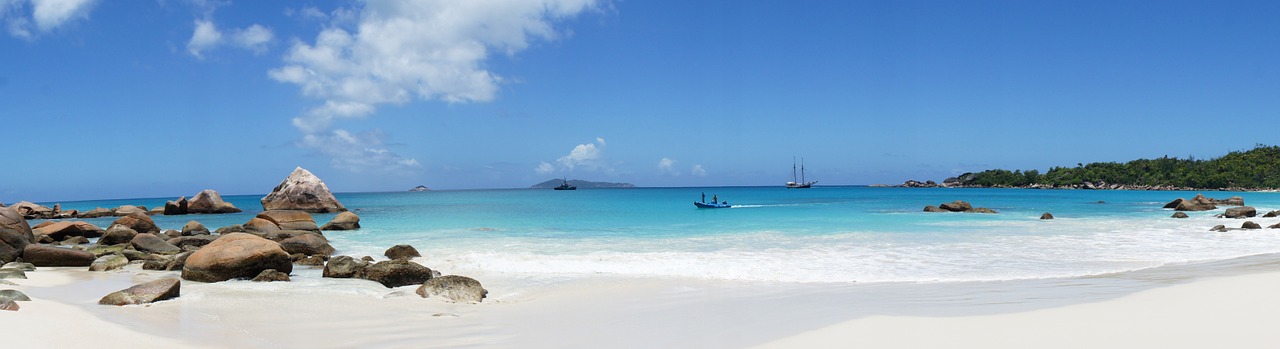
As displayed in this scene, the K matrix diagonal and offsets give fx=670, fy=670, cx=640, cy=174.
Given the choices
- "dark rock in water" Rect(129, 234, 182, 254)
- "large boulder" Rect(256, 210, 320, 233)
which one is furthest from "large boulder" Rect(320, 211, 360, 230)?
"dark rock in water" Rect(129, 234, 182, 254)

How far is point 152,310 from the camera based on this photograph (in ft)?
23.5

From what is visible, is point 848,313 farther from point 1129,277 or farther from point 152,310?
point 152,310

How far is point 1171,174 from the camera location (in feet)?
352

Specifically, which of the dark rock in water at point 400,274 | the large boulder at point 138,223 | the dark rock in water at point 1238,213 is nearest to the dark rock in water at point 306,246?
the dark rock in water at point 400,274

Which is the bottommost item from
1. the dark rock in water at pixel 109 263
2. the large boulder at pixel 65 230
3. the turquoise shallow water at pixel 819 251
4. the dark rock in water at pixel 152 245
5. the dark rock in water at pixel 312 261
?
the turquoise shallow water at pixel 819 251

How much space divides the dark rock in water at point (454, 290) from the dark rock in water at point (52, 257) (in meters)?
8.67

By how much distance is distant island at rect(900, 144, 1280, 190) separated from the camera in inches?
3770

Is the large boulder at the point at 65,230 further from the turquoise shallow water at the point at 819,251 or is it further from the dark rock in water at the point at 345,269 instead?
the dark rock in water at the point at 345,269

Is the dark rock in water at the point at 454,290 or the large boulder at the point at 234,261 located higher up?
the large boulder at the point at 234,261

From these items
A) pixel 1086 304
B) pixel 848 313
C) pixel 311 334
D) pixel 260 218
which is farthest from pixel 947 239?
pixel 260 218

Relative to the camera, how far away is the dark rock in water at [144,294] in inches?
293

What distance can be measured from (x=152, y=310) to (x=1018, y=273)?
1160 centimetres

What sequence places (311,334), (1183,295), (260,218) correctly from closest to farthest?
(311,334), (1183,295), (260,218)

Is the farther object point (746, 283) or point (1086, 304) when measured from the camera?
point (746, 283)
